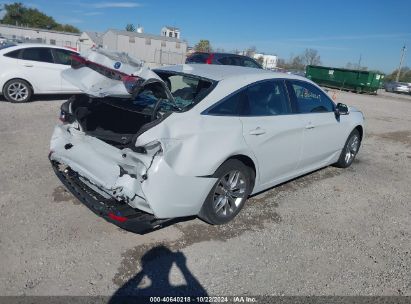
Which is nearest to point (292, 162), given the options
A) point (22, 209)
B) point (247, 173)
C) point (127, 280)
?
point (247, 173)

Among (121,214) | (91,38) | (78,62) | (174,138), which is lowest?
(121,214)

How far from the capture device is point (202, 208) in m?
3.66

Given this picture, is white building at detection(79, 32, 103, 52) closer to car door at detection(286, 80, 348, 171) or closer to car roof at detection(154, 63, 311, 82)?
car door at detection(286, 80, 348, 171)

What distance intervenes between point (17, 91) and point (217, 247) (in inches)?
324

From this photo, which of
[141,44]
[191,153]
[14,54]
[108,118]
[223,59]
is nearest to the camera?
[191,153]

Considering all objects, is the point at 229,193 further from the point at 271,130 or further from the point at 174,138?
the point at 174,138

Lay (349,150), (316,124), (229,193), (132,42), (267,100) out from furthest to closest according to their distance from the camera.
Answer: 1. (132,42)
2. (349,150)
3. (316,124)
4. (267,100)
5. (229,193)

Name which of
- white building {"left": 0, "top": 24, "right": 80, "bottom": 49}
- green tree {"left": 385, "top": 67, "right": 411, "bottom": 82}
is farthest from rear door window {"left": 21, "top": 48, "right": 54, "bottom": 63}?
green tree {"left": 385, "top": 67, "right": 411, "bottom": 82}

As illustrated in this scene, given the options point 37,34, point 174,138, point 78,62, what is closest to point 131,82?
point 174,138

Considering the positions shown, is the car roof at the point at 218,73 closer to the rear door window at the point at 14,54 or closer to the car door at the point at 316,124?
the car door at the point at 316,124

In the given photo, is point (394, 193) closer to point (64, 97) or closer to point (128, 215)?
point (128, 215)

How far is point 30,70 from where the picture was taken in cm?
948

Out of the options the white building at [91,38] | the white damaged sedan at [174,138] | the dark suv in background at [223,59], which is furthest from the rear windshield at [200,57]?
the white building at [91,38]

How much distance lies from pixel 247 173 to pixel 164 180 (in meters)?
1.25
